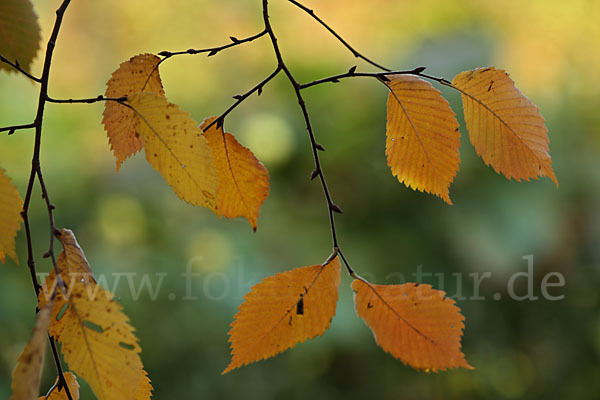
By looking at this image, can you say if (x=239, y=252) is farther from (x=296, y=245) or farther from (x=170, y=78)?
(x=170, y=78)

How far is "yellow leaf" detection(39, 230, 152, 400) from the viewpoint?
0.93ft

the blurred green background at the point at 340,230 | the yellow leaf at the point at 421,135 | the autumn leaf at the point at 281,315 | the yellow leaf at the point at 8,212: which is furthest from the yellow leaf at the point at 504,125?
the blurred green background at the point at 340,230

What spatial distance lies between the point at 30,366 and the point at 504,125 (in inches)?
11.2

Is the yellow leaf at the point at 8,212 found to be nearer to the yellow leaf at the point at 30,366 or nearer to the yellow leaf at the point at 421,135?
the yellow leaf at the point at 30,366

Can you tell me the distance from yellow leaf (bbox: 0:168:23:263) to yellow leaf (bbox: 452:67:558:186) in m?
0.25

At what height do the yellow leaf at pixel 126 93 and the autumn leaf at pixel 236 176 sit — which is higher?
the yellow leaf at pixel 126 93

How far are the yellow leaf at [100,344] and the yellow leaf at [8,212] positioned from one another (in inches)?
1.7

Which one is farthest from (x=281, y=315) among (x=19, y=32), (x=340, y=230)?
(x=340, y=230)

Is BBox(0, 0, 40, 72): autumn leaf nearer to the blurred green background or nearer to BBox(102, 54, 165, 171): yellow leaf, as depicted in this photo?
BBox(102, 54, 165, 171): yellow leaf

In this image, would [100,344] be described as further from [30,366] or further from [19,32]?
[19,32]

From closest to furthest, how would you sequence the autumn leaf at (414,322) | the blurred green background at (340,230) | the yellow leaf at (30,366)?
1. the yellow leaf at (30,366)
2. the autumn leaf at (414,322)
3. the blurred green background at (340,230)

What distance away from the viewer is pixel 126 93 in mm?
379

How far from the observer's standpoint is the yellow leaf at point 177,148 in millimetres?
323

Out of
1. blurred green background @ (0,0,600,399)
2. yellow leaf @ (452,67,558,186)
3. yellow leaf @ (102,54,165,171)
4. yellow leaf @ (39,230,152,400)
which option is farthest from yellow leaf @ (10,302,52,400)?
blurred green background @ (0,0,600,399)
